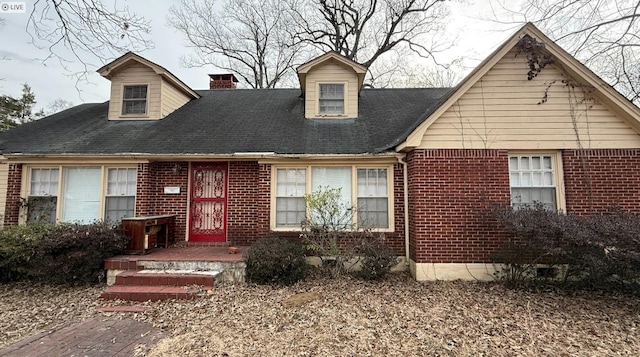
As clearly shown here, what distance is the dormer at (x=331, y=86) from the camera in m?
9.50

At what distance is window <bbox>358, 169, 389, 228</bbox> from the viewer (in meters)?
7.70

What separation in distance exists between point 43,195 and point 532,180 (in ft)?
40.5

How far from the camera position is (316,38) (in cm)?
2052

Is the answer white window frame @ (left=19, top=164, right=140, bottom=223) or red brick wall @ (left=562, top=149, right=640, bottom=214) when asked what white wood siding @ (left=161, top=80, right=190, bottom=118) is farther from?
red brick wall @ (left=562, top=149, right=640, bottom=214)

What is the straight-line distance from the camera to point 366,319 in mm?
4609

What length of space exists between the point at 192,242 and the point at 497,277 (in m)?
7.56

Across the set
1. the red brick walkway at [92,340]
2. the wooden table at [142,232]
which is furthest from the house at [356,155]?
the red brick walkway at [92,340]

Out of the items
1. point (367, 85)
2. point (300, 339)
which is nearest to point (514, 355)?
point (300, 339)

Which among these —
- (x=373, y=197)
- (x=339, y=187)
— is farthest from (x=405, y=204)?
(x=339, y=187)

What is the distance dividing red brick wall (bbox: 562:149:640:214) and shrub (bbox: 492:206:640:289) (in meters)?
0.37

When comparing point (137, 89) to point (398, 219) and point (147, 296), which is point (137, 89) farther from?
point (398, 219)

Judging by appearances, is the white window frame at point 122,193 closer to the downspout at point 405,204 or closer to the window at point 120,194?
the window at point 120,194

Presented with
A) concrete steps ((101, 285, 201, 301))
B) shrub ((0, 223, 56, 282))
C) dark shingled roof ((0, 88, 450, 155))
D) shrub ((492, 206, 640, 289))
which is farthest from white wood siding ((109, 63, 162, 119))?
shrub ((492, 206, 640, 289))

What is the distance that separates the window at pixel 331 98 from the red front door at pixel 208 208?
3.62 metres
